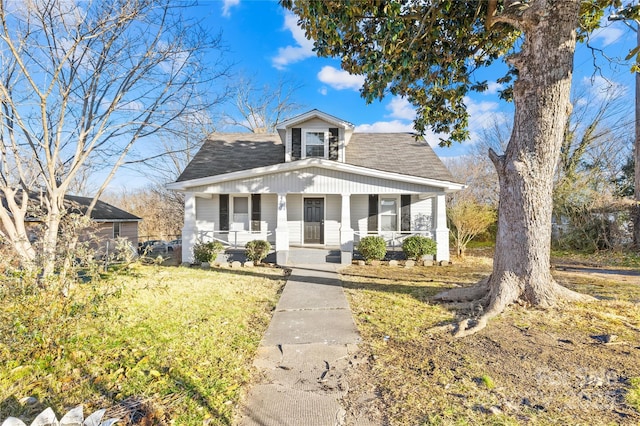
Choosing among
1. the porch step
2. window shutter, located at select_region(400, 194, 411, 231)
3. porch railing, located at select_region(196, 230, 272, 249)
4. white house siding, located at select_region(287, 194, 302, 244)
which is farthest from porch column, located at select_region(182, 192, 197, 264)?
window shutter, located at select_region(400, 194, 411, 231)

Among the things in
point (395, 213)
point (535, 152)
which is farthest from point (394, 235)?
point (535, 152)

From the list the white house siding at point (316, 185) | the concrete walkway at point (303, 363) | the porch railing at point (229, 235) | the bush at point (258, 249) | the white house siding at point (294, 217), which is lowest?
the concrete walkway at point (303, 363)

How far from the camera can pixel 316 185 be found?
10.9 meters

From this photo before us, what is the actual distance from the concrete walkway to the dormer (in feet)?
23.1

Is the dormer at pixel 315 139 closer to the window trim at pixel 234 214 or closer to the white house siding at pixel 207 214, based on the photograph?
the window trim at pixel 234 214

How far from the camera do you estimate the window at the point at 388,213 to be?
12.4m

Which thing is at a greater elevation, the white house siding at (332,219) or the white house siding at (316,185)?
the white house siding at (316,185)

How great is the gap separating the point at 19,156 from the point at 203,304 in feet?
14.4

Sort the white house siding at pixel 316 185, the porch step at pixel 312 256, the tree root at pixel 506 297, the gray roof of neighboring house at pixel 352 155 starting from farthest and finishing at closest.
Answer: the gray roof of neighboring house at pixel 352 155
the white house siding at pixel 316 185
the porch step at pixel 312 256
the tree root at pixel 506 297

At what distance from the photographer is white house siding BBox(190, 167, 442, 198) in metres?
10.8

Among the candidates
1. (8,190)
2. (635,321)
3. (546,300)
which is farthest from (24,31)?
(635,321)

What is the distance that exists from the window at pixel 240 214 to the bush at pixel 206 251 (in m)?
2.01

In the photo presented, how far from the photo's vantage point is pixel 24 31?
5477mm

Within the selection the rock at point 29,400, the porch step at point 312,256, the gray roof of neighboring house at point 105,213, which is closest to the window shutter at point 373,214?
the porch step at point 312,256
